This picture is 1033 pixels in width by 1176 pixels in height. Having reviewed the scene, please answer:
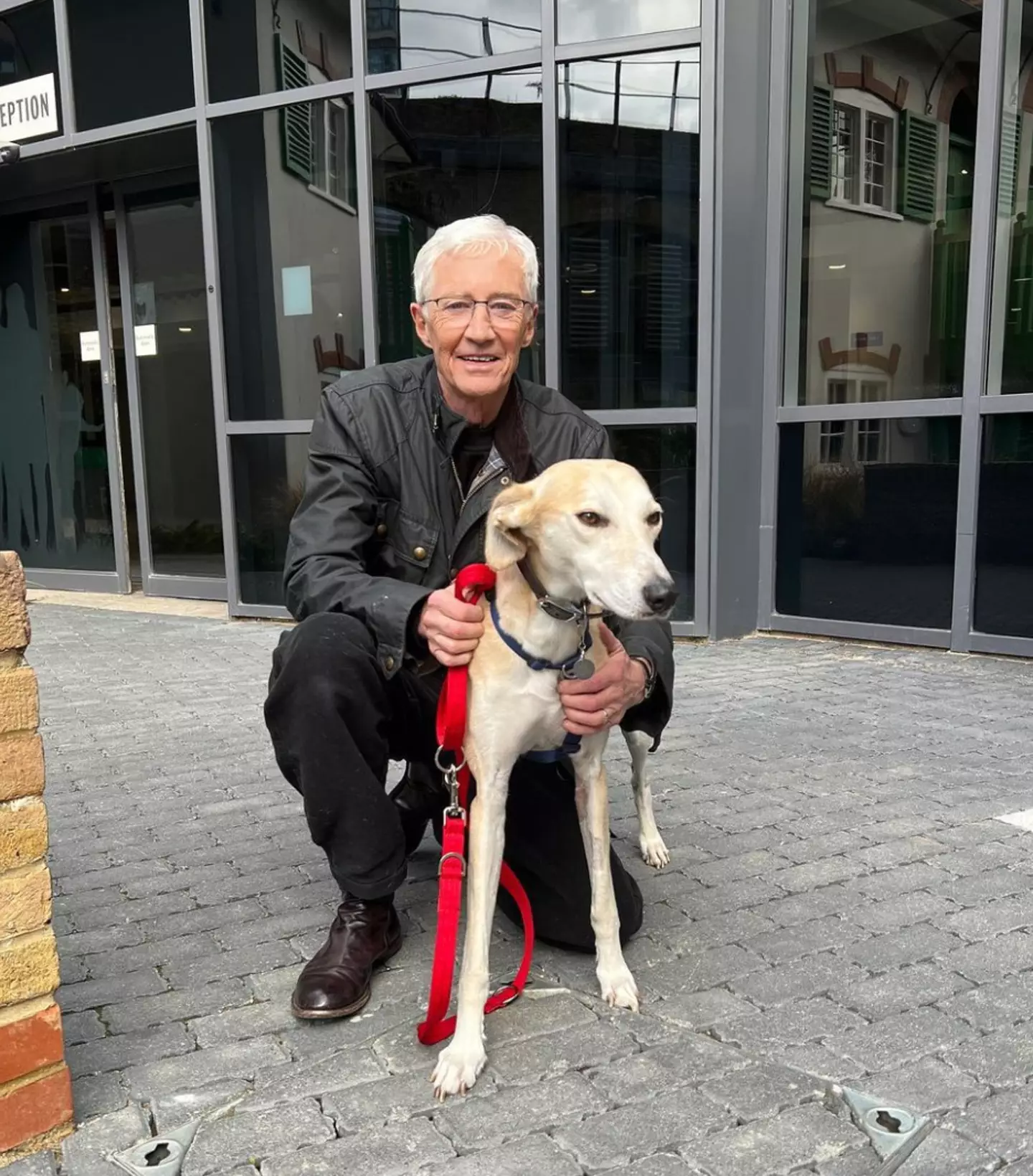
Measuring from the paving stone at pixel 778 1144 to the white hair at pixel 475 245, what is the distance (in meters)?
1.97

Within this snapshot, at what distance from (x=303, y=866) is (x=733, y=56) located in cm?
544

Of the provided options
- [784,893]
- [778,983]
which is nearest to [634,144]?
[784,893]

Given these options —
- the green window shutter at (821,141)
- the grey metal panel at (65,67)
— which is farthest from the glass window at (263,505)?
the green window shutter at (821,141)

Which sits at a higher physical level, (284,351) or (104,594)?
(284,351)

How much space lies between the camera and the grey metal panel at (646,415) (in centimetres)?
641

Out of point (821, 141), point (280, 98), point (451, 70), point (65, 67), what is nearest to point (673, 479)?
point (821, 141)

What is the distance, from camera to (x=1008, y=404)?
19.2ft

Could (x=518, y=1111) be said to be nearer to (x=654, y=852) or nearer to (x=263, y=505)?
(x=654, y=852)

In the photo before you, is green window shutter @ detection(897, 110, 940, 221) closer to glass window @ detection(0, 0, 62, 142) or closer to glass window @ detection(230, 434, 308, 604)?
glass window @ detection(230, 434, 308, 604)

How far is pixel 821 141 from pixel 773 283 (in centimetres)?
98

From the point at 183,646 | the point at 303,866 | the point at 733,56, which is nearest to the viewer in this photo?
the point at 303,866

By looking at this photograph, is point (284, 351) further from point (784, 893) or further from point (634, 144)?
point (784, 893)

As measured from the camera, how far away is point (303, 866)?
130 inches

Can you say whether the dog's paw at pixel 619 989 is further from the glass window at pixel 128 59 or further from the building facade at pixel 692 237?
the glass window at pixel 128 59
